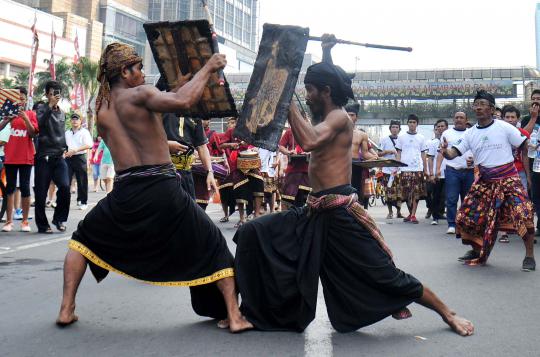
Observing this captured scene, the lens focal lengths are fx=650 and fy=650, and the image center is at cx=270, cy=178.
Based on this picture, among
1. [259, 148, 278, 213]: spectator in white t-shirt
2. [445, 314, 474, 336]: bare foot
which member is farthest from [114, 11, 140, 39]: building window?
[445, 314, 474, 336]: bare foot

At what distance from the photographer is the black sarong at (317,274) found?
412cm

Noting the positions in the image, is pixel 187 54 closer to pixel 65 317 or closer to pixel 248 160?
pixel 65 317

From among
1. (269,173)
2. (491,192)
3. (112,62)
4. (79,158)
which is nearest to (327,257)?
(112,62)

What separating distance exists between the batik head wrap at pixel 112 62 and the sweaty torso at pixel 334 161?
1.37 m

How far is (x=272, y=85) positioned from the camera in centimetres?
394

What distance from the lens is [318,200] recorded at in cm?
426

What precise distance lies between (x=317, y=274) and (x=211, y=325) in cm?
86

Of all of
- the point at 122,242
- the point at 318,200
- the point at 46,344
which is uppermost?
the point at 318,200

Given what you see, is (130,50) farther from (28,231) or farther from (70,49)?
(70,49)

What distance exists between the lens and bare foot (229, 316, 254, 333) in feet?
13.7

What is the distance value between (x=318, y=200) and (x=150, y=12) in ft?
350

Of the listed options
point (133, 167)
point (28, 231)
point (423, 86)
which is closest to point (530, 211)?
point (133, 167)

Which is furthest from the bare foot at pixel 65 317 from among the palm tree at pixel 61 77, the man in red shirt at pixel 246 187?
the palm tree at pixel 61 77

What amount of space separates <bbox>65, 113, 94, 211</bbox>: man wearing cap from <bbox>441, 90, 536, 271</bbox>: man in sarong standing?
Answer: 8.26m
